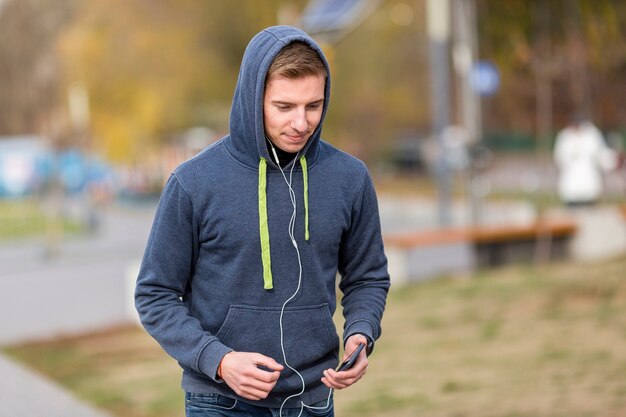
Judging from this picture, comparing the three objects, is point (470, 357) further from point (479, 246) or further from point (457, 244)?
point (479, 246)

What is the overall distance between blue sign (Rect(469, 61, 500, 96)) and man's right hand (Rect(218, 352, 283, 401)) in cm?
1475

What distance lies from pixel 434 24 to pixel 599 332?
9006 millimetres

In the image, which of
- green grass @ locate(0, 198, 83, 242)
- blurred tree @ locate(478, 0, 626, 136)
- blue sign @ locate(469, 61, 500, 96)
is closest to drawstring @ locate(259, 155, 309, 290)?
blurred tree @ locate(478, 0, 626, 136)

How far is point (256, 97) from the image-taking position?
9.36 ft

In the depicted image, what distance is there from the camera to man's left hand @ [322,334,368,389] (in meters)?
2.81

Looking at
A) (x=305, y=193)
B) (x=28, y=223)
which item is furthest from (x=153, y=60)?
(x=305, y=193)

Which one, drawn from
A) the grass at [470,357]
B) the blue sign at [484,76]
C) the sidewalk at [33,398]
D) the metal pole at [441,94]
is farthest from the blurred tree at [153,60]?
the sidewalk at [33,398]

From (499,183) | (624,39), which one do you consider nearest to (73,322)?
(624,39)

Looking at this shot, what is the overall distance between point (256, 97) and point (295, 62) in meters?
0.13

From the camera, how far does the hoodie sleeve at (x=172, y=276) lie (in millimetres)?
2875

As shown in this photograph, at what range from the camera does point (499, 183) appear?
25609 mm

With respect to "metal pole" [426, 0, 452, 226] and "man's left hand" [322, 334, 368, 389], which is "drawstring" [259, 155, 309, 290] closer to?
"man's left hand" [322, 334, 368, 389]

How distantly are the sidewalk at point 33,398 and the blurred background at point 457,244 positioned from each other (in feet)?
0.08

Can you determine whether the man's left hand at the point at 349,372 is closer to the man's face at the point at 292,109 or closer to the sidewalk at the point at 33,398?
the man's face at the point at 292,109
